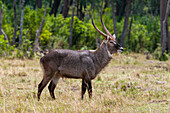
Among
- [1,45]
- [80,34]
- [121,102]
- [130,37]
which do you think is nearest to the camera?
[121,102]

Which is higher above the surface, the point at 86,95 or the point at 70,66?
the point at 70,66

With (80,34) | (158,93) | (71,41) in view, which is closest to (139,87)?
(158,93)

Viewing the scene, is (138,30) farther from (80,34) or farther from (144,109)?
(144,109)

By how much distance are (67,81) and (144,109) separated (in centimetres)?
414

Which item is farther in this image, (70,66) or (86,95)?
(86,95)

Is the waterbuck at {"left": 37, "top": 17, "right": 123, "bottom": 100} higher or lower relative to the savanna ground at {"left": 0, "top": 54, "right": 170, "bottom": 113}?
higher

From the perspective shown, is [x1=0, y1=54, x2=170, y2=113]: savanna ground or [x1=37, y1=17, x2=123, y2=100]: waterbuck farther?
[x1=37, y1=17, x2=123, y2=100]: waterbuck

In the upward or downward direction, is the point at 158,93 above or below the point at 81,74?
below

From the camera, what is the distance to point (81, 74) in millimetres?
6664

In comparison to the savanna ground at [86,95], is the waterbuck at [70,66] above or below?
above

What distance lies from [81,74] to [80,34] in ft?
42.3

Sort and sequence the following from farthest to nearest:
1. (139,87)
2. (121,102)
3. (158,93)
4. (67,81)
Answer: (67,81) → (139,87) → (158,93) → (121,102)

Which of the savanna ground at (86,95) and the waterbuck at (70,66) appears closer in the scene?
the savanna ground at (86,95)

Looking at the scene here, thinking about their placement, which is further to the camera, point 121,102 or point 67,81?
point 67,81
